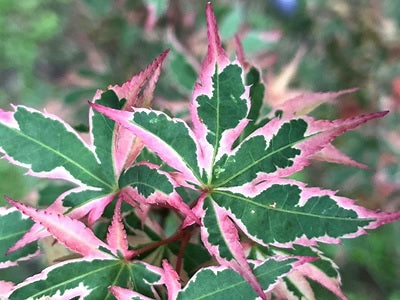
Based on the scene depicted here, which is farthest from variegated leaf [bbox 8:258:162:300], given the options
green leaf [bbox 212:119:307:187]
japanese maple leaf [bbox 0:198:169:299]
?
green leaf [bbox 212:119:307:187]

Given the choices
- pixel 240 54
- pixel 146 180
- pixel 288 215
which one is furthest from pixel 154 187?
pixel 240 54

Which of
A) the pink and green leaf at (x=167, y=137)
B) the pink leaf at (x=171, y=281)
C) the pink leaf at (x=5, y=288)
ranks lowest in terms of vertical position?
the pink leaf at (x=171, y=281)

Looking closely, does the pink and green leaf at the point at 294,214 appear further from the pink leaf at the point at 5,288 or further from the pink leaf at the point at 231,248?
the pink leaf at the point at 5,288

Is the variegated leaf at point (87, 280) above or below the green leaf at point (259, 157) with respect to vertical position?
below

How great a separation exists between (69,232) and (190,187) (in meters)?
0.11

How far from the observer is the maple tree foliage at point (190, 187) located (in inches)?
17.5

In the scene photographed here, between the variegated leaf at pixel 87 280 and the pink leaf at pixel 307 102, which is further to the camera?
the pink leaf at pixel 307 102

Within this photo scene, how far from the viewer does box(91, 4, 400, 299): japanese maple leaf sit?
1.47ft

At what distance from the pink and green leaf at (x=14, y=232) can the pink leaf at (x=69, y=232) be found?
0.22 feet

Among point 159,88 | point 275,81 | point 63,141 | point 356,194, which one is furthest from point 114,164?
point 356,194

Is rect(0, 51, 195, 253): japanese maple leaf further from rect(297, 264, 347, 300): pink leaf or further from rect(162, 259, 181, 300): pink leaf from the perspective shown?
rect(297, 264, 347, 300): pink leaf

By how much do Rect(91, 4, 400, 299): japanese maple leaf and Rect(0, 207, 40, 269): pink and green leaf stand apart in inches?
6.3

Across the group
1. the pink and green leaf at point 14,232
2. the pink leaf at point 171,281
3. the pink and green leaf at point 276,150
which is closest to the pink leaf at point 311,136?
the pink and green leaf at point 276,150

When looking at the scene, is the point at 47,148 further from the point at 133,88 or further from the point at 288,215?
the point at 288,215
